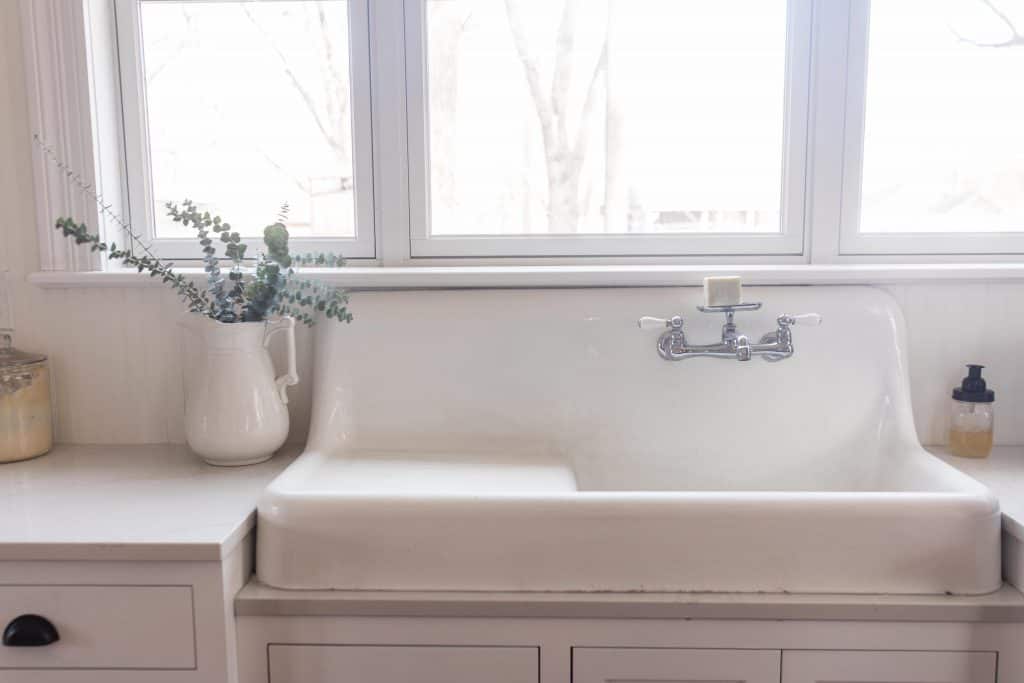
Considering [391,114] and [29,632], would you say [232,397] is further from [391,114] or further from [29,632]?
[391,114]

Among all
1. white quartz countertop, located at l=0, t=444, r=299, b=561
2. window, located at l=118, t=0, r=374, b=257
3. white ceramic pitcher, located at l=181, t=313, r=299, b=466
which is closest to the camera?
white quartz countertop, located at l=0, t=444, r=299, b=561

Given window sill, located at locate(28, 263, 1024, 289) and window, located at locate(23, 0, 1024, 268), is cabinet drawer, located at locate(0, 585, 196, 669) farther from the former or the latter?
window, located at locate(23, 0, 1024, 268)

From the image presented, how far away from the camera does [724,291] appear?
123cm

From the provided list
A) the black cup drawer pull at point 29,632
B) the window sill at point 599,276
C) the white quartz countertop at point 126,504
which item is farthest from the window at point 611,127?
the black cup drawer pull at point 29,632

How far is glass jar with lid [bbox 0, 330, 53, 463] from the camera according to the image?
1271 mm

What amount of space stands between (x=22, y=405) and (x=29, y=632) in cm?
47

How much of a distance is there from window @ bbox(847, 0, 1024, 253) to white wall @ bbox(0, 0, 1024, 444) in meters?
0.15

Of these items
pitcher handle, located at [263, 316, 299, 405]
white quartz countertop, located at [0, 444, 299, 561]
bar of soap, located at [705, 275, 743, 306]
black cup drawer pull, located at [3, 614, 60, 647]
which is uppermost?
bar of soap, located at [705, 275, 743, 306]

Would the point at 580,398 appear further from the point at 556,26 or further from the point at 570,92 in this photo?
the point at 556,26

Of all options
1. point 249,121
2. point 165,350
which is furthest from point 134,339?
point 249,121

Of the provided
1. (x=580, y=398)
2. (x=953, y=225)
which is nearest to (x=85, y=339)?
(x=580, y=398)

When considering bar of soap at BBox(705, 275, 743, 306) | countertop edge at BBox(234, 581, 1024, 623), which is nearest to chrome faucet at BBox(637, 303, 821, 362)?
bar of soap at BBox(705, 275, 743, 306)

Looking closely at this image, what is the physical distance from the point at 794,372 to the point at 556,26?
0.72 m

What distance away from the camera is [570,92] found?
4.71 ft
